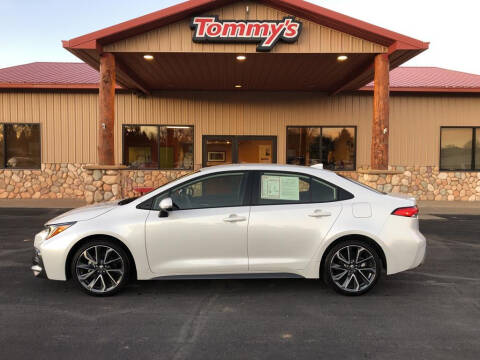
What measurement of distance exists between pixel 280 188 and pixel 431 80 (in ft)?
48.9

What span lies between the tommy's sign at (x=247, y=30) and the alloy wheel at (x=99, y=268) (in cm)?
722

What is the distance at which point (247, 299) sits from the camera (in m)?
4.67

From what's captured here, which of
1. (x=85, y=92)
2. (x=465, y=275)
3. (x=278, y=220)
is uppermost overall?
(x=85, y=92)

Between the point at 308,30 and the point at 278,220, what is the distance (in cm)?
742

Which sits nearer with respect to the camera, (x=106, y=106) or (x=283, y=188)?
(x=283, y=188)

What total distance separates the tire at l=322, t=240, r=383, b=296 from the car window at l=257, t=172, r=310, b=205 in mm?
748

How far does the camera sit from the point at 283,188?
4.83 metres

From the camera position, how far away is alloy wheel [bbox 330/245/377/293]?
4691 mm

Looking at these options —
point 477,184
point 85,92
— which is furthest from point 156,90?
point 477,184

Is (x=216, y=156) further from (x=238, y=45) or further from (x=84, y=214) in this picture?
(x=84, y=214)

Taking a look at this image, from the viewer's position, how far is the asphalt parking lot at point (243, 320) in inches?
133

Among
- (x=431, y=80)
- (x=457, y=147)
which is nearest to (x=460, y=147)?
(x=457, y=147)

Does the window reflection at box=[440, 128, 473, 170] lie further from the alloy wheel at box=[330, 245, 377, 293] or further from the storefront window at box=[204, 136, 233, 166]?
the alloy wheel at box=[330, 245, 377, 293]

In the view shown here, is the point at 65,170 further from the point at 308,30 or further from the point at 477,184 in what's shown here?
the point at 477,184
